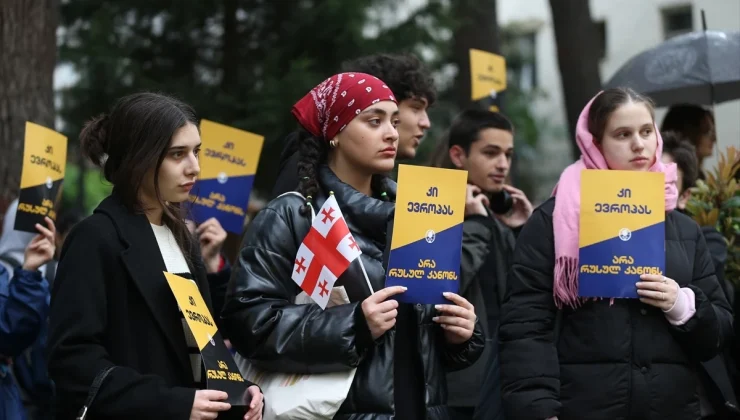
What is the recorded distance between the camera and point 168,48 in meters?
10.9

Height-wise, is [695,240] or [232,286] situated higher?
[695,240]

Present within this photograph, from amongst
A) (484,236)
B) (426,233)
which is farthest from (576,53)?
(426,233)

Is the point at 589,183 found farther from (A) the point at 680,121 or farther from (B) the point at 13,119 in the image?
(B) the point at 13,119

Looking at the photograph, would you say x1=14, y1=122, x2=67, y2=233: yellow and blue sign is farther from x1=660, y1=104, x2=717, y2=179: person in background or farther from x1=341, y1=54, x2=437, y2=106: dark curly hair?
x1=660, y1=104, x2=717, y2=179: person in background

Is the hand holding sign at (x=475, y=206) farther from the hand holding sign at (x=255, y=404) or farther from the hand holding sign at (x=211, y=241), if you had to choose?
the hand holding sign at (x=255, y=404)

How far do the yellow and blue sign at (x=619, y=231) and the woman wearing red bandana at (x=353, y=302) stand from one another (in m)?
0.50

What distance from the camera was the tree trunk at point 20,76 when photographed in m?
6.90

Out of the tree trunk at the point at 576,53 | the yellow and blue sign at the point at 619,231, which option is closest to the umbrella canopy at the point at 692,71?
the tree trunk at the point at 576,53

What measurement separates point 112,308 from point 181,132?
0.65 metres

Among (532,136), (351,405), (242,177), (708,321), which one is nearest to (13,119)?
(242,177)

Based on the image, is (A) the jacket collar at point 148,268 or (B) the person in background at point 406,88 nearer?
(A) the jacket collar at point 148,268

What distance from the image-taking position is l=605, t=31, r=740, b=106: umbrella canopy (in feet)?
22.3

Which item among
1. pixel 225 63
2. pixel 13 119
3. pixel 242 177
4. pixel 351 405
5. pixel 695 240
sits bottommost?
pixel 351 405

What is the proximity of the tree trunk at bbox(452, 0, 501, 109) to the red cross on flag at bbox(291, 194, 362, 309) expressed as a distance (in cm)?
678
